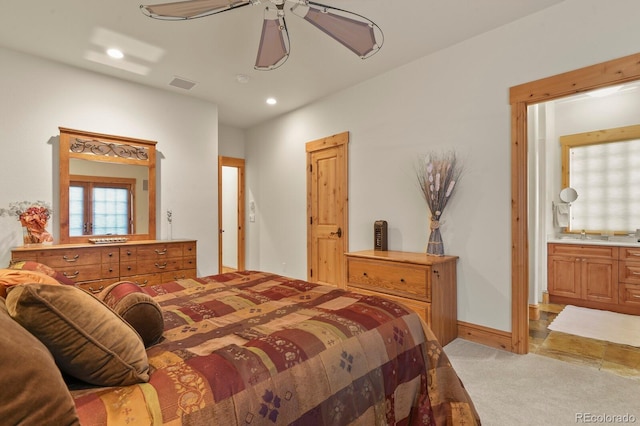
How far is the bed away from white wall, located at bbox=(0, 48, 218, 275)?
254 cm

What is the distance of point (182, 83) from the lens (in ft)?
13.3

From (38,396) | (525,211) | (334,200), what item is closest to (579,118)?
(525,211)

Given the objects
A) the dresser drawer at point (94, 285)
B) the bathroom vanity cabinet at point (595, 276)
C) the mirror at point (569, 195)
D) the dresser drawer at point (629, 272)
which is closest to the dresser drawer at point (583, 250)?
the bathroom vanity cabinet at point (595, 276)

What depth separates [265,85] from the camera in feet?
13.6

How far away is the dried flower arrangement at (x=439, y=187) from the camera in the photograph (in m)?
3.14

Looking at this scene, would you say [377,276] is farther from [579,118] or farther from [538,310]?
[579,118]

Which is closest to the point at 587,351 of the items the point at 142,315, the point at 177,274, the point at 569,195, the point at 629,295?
the point at 629,295

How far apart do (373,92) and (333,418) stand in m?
3.62

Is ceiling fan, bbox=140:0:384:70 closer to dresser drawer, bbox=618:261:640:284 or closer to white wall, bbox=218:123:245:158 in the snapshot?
white wall, bbox=218:123:245:158

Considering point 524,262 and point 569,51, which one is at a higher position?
point 569,51

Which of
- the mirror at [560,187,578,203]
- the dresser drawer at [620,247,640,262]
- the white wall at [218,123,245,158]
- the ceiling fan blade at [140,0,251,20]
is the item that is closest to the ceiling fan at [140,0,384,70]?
the ceiling fan blade at [140,0,251,20]

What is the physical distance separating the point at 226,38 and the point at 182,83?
1331 mm

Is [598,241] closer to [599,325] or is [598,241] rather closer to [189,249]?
[599,325]

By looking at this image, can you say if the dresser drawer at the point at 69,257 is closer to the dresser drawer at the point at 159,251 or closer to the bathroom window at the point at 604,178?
the dresser drawer at the point at 159,251
